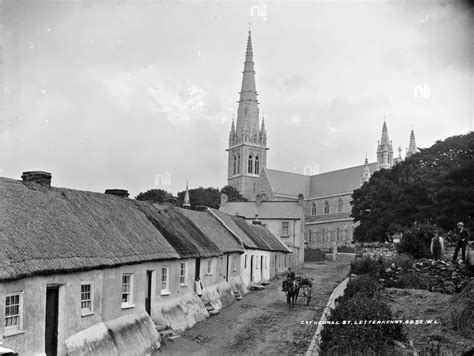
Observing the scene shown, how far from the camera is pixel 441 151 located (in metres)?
55.9

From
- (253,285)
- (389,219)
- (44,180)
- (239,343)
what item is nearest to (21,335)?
(44,180)

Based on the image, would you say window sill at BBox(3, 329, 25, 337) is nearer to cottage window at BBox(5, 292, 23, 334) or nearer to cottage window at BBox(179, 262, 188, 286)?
cottage window at BBox(5, 292, 23, 334)

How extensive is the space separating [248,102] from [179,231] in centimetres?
10834

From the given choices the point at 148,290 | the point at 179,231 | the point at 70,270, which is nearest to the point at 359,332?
the point at 70,270

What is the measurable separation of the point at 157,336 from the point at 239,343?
320cm

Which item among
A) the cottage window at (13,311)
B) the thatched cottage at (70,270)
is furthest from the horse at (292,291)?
the cottage window at (13,311)

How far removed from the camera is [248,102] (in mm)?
134250

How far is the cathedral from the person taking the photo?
388ft

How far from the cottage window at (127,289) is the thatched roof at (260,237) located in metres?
23.0

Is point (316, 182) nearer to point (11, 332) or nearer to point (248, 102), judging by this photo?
point (248, 102)

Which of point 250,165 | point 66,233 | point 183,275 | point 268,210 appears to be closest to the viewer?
point 66,233

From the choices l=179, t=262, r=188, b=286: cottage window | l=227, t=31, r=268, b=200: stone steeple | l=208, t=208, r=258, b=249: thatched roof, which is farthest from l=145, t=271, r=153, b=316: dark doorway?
l=227, t=31, r=268, b=200: stone steeple

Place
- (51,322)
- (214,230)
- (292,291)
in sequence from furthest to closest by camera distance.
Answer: (214,230) < (292,291) < (51,322)

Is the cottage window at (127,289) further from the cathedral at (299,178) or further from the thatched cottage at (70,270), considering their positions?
the cathedral at (299,178)
